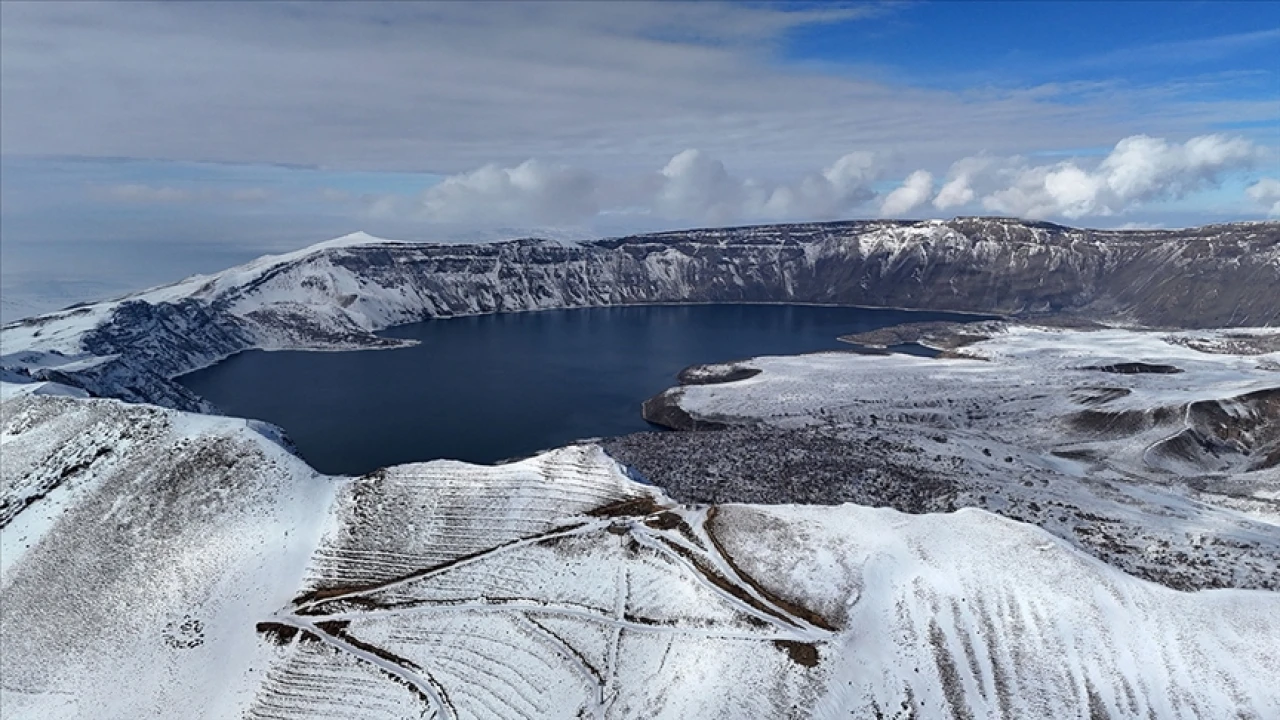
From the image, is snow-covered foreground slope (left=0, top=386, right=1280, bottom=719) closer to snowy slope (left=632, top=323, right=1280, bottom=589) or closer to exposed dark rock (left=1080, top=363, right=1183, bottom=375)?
snowy slope (left=632, top=323, right=1280, bottom=589)

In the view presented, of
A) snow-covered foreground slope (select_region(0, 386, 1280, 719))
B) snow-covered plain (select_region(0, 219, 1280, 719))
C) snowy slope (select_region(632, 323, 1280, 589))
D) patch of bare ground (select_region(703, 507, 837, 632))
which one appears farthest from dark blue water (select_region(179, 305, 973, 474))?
patch of bare ground (select_region(703, 507, 837, 632))

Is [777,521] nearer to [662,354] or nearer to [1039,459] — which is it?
[1039,459]

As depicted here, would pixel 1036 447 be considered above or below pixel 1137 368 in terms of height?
below

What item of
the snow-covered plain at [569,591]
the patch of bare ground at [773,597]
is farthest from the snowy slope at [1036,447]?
the patch of bare ground at [773,597]

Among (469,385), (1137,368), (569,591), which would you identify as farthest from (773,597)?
(1137,368)

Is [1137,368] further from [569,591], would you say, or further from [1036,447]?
[569,591]

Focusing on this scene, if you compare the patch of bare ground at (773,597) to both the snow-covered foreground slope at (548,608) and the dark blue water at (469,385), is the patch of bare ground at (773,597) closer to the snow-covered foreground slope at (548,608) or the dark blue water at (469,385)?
the snow-covered foreground slope at (548,608)
